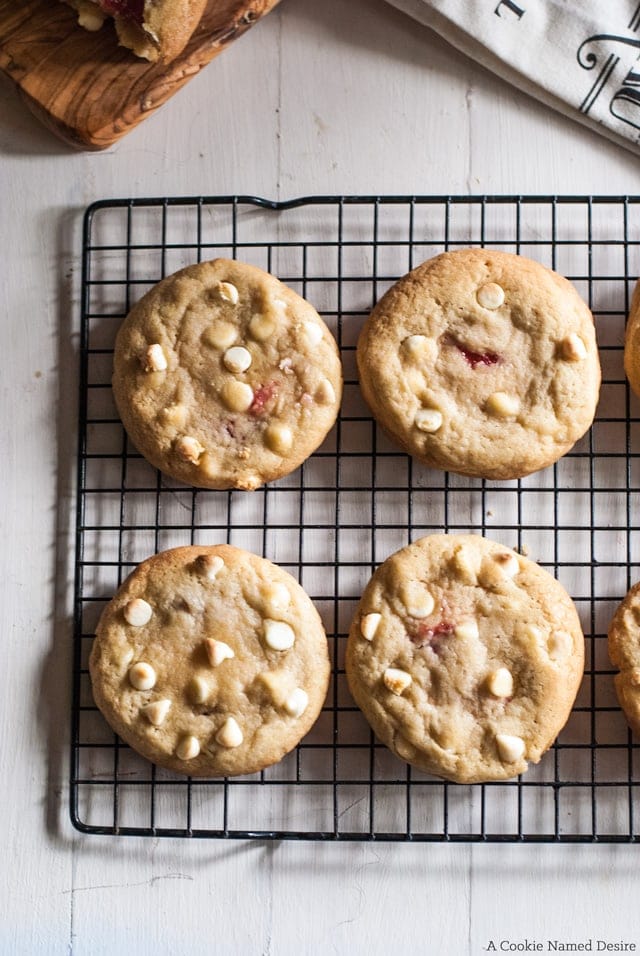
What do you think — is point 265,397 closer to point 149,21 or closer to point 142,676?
point 142,676

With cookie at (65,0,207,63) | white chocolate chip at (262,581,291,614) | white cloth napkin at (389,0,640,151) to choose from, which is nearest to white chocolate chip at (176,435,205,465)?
white chocolate chip at (262,581,291,614)

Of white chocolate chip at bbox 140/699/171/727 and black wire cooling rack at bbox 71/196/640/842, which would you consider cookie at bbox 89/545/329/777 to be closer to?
white chocolate chip at bbox 140/699/171/727

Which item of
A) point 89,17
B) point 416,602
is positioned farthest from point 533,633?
point 89,17

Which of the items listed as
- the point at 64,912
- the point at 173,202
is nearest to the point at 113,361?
the point at 173,202

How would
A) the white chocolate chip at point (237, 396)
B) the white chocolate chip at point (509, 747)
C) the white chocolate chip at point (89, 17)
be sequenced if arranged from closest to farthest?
the white chocolate chip at point (509, 747)
the white chocolate chip at point (237, 396)
the white chocolate chip at point (89, 17)

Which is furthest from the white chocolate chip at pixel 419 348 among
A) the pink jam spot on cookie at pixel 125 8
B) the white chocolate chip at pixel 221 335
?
the pink jam spot on cookie at pixel 125 8

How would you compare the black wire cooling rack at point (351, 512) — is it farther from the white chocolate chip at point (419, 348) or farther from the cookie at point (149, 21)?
the cookie at point (149, 21)

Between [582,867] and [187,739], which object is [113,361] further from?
[582,867]
